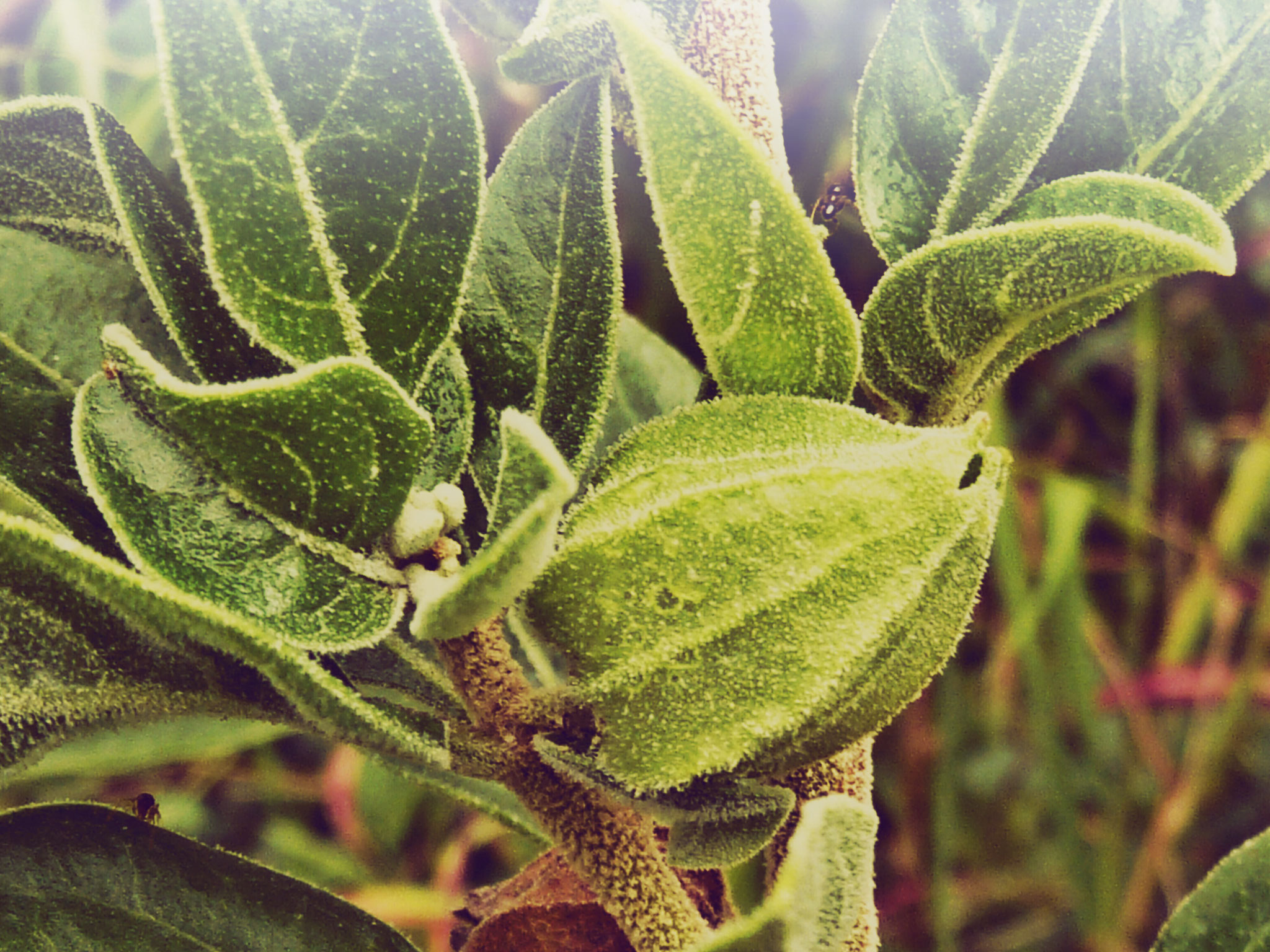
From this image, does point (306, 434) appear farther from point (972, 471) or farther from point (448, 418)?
point (972, 471)

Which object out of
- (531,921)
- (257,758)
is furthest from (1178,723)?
(531,921)

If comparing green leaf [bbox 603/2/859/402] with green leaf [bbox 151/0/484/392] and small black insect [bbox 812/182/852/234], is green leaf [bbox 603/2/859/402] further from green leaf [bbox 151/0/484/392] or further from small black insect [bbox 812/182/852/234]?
small black insect [bbox 812/182/852/234]

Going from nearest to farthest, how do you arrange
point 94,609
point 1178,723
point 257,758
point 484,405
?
point 94,609, point 484,405, point 257,758, point 1178,723

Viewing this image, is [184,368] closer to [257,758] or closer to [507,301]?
[507,301]

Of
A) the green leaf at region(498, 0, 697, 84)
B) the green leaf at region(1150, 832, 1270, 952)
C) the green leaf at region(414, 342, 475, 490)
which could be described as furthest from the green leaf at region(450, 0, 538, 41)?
the green leaf at region(1150, 832, 1270, 952)

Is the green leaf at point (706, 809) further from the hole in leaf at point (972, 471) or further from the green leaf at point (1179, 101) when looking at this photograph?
the green leaf at point (1179, 101)

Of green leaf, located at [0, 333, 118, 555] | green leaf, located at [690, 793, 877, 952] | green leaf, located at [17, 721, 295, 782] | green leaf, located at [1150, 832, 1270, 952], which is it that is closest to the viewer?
green leaf, located at [690, 793, 877, 952]
